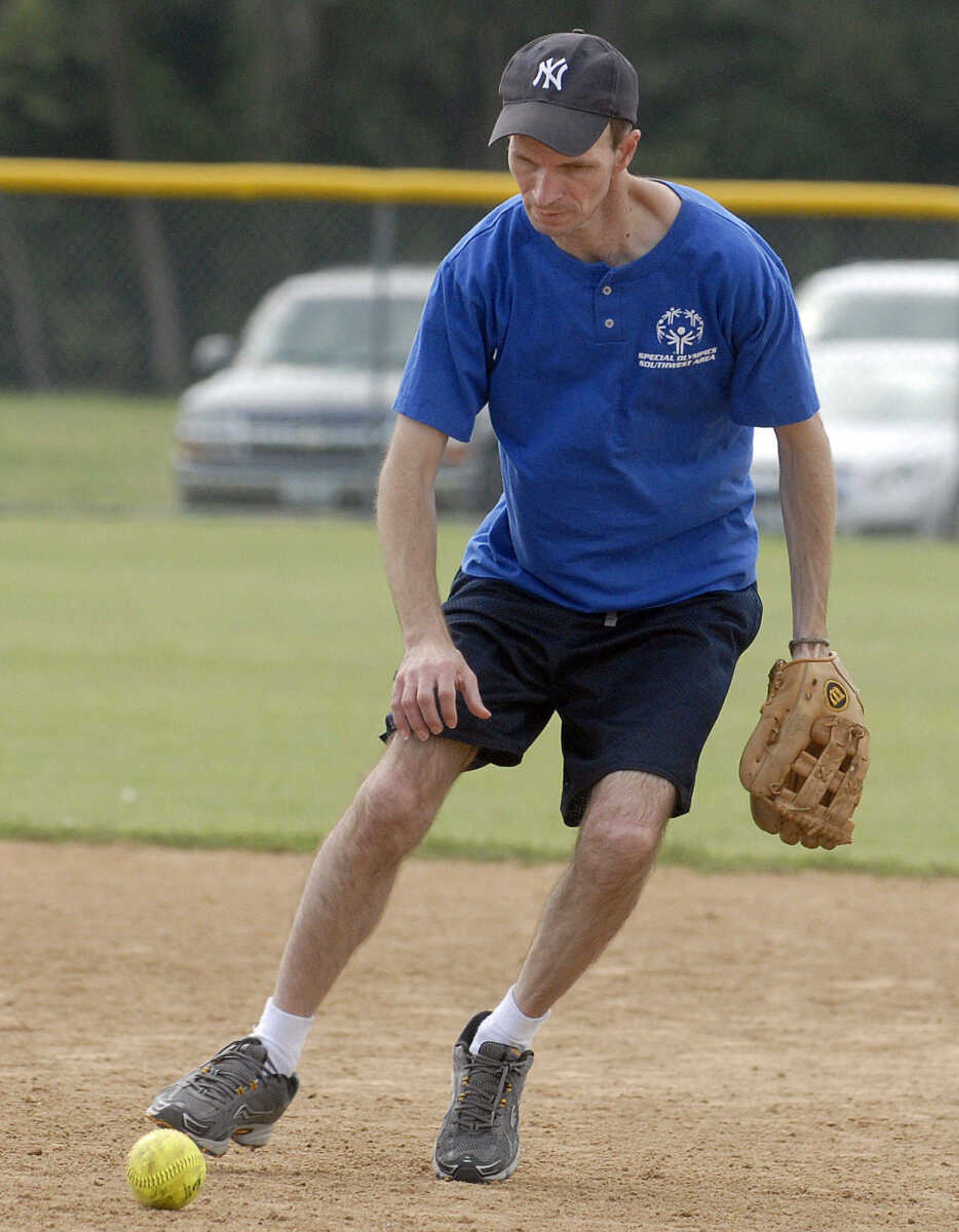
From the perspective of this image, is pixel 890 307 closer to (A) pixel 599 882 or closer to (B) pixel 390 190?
(B) pixel 390 190

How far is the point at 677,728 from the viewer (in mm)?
3527

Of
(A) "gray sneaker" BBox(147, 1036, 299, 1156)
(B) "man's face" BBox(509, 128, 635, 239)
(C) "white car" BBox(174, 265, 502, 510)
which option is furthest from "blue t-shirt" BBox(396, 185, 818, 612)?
(C) "white car" BBox(174, 265, 502, 510)

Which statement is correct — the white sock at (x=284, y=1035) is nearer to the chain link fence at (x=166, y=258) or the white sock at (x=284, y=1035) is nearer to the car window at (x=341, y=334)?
the car window at (x=341, y=334)

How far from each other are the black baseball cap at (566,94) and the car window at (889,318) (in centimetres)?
1031

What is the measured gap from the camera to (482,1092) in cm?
359

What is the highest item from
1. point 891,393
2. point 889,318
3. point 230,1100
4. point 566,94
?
point 566,94

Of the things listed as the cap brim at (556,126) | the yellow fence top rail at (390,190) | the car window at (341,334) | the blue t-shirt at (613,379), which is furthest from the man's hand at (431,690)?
the car window at (341,334)

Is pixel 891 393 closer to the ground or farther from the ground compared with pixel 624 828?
closer to the ground

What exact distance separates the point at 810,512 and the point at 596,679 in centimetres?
53

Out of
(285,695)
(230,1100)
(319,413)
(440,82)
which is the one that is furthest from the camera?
(440,82)

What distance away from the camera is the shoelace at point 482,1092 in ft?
11.6

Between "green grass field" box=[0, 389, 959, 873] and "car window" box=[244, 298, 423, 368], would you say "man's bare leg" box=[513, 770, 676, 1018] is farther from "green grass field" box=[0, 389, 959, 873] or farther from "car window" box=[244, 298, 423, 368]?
"car window" box=[244, 298, 423, 368]

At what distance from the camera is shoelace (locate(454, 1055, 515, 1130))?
353 cm

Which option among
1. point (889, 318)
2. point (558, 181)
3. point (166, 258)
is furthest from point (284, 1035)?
point (166, 258)
